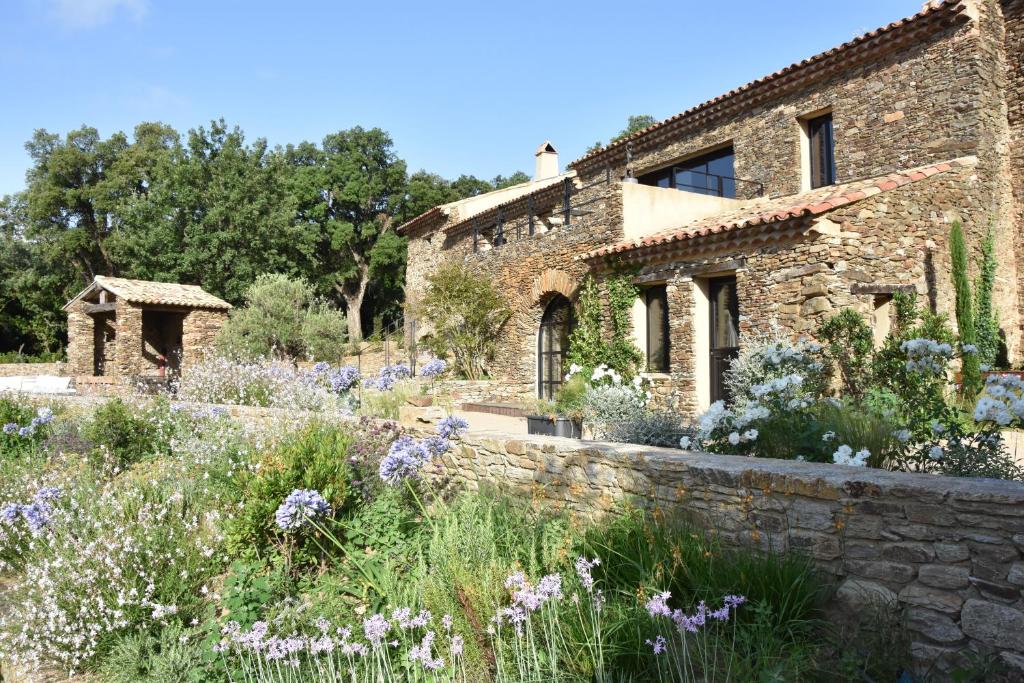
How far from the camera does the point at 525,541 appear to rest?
4258mm

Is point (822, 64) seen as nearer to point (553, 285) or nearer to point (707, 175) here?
point (707, 175)

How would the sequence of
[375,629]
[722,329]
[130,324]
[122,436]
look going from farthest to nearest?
[130,324] → [722,329] → [122,436] → [375,629]

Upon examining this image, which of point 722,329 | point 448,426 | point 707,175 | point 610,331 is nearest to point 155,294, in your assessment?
point 610,331

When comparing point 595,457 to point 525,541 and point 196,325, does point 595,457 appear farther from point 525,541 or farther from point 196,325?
point 196,325

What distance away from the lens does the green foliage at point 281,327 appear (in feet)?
69.1

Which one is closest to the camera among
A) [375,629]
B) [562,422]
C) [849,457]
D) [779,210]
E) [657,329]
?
[375,629]

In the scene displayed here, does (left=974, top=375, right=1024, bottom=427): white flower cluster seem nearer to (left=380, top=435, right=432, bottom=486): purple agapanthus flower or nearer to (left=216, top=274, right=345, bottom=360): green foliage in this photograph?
(left=380, top=435, right=432, bottom=486): purple agapanthus flower

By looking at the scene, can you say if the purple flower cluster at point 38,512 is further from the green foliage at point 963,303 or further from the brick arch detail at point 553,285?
the green foliage at point 963,303

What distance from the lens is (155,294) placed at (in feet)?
66.6

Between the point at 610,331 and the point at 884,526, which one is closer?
the point at 884,526

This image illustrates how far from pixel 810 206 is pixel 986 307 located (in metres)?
4.46

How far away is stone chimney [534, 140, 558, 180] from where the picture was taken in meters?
22.0

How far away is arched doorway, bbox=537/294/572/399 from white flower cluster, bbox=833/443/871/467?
408 inches

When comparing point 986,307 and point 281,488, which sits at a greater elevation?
point 986,307
